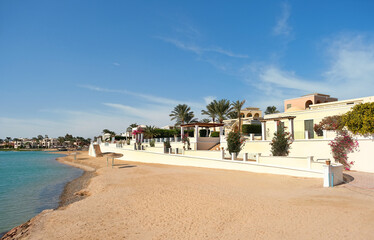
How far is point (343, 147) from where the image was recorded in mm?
18797

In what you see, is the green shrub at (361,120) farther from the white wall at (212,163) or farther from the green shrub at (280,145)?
the white wall at (212,163)

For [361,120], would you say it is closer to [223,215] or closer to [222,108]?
[223,215]

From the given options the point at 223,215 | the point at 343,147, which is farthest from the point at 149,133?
the point at 223,215

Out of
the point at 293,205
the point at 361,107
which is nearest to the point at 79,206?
the point at 293,205

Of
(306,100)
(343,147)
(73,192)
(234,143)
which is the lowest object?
(73,192)

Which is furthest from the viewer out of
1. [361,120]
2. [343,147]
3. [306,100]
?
[306,100]

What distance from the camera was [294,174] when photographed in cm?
1773

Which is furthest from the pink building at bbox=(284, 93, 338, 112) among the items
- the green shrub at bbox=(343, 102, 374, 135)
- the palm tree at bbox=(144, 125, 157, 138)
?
the palm tree at bbox=(144, 125, 157, 138)

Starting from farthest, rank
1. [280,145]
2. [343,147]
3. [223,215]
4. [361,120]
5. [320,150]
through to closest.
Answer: [280,145], [320,150], [343,147], [361,120], [223,215]

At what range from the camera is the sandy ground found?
810 cm

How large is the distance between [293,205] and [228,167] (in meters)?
12.5

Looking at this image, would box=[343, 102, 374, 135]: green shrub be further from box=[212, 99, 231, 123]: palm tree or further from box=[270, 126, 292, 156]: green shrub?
box=[212, 99, 231, 123]: palm tree

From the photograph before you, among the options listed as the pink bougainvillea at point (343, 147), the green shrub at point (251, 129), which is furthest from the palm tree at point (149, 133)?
the pink bougainvillea at point (343, 147)

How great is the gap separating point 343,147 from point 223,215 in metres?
14.2
